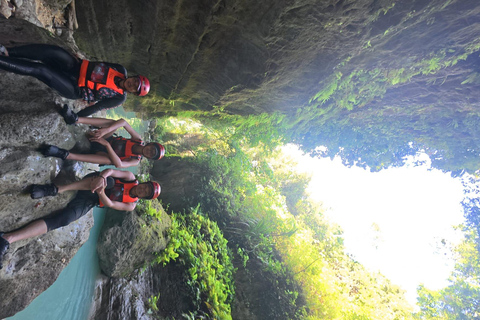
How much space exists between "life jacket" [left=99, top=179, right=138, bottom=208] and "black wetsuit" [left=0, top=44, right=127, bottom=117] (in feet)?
4.49

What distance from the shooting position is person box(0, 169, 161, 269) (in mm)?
3359

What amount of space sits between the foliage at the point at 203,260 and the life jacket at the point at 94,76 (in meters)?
4.61

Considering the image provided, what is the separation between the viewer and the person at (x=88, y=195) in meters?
3.36

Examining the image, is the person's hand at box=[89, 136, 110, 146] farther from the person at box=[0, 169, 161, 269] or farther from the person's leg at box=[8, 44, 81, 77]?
the person's leg at box=[8, 44, 81, 77]

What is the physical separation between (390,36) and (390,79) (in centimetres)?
200

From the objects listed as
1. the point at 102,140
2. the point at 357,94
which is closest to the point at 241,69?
the point at 102,140

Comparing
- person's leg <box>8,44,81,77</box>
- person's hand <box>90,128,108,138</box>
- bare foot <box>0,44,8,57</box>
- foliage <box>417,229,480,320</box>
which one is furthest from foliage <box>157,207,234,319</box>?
foliage <box>417,229,480,320</box>

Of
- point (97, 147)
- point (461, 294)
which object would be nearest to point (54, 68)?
point (97, 147)

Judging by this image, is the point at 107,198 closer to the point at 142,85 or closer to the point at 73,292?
the point at 142,85

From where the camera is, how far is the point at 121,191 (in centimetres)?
443

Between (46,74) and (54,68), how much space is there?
22 cm

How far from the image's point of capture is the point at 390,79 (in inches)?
291

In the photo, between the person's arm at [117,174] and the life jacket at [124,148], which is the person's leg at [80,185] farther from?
the life jacket at [124,148]

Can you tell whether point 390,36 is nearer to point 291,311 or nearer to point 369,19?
point 369,19
